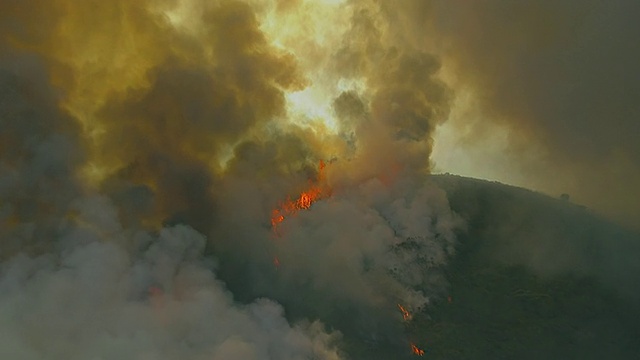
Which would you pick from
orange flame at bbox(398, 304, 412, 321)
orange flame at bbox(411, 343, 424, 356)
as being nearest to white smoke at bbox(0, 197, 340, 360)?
orange flame at bbox(411, 343, 424, 356)

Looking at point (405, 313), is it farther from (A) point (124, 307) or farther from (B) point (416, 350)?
(A) point (124, 307)

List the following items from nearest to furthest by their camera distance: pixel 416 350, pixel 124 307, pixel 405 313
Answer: pixel 124 307 < pixel 416 350 < pixel 405 313

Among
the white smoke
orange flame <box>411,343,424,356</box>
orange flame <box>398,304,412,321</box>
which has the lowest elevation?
the white smoke

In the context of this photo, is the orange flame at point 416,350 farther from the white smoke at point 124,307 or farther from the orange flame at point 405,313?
the white smoke at point 124,307

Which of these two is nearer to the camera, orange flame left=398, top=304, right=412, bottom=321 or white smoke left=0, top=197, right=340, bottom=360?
white smoke left=0, top=197, right=340, bottom=360

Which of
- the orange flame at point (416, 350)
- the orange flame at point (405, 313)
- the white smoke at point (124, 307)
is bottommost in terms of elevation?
the white smoke at point (124, 307)

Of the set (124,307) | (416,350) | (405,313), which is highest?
(405,313)

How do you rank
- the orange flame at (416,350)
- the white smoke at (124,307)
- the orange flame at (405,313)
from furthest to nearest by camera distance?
the orange flame at (405,313), the orange flame at (416,350), the white smoke at (124,307)

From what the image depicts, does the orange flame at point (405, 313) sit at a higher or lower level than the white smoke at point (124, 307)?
higher

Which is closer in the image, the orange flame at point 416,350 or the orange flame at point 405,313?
the orange flame at point 416,350

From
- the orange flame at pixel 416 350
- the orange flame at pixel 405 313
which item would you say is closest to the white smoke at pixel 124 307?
the orange flame at pixel 416 350

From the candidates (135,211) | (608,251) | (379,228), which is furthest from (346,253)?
(608,251)

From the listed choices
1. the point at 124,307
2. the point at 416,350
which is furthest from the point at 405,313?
the point at 124,307

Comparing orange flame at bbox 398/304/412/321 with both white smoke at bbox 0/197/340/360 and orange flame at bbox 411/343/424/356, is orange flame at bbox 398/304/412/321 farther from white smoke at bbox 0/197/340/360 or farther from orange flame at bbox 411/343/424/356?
white smoke at bbox 0/197/340/360
